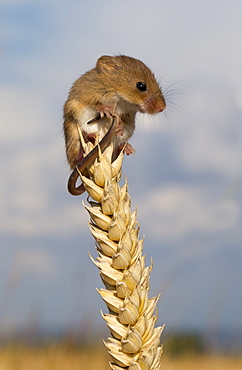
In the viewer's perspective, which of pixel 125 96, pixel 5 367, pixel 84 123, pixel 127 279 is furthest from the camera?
pixel 5 367

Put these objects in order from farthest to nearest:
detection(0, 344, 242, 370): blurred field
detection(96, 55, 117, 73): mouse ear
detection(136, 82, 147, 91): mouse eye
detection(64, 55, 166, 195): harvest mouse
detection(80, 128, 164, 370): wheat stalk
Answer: detection(0, 344, 242, 370): blurred field
detection(136, 82, 147, 91): mouse eye
detection(96, 55, 117, 73): mouse ear
detection(64, 55, 166, 195): harvest mouse
detection(80, 128, 164, 370): wheat stalk

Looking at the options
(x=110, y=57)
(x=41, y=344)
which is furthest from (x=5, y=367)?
(x=110, y=57)

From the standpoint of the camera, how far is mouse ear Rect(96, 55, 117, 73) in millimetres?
2717

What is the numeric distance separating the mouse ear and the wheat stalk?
3.73 ft

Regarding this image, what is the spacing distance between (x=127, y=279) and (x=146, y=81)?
1.53m

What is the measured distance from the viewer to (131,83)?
2.79m

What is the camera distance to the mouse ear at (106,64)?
272cm

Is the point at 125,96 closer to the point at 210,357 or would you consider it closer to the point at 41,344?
the point at 41,344

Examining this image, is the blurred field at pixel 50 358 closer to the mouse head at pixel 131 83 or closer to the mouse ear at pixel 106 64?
the mouse head at pixel 131 83

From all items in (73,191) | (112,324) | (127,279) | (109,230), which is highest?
(73,191)

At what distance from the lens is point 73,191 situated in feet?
7.52

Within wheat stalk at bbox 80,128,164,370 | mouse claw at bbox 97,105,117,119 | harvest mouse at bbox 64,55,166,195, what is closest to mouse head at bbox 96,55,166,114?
harvest mouse at bbox 64,55,166,195

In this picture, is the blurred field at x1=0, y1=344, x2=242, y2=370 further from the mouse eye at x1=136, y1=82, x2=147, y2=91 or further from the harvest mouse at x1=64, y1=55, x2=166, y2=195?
the mouse eye at x1=136, y1=82, x2=147, y2=91

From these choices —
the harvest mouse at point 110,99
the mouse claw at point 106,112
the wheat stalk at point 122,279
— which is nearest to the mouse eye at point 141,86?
the harvest mouse at point 110,99
